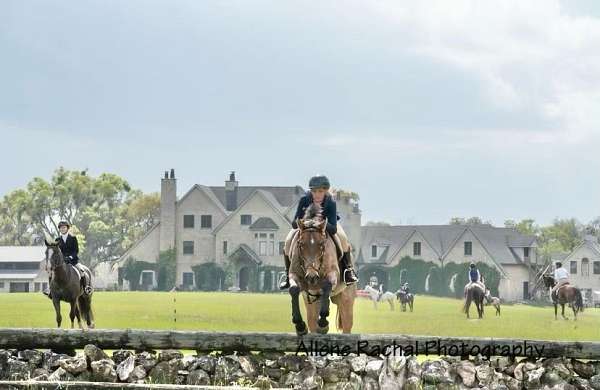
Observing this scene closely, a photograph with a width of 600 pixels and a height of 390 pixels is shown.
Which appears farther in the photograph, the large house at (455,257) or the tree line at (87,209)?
the tree line at (87,209)

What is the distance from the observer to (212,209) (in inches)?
3994

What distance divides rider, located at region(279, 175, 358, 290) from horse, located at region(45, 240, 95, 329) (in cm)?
667

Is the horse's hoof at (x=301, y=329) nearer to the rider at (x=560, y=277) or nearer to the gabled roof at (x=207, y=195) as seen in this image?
the rider at (x=560, y=277)

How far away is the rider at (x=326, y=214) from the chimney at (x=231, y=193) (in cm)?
9005

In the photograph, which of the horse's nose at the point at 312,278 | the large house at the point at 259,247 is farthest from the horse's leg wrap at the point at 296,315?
the large house at the point at 259,247

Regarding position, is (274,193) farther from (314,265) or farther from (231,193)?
(314,265)

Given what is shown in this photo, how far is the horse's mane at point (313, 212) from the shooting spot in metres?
14.2

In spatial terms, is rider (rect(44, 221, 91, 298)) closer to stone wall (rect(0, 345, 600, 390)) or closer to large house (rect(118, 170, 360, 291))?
stone wall (rect(0, 345, 600, 390))

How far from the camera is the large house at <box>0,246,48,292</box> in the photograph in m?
117

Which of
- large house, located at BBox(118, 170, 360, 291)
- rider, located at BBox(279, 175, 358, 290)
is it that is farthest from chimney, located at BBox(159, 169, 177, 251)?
rider, located at BBox(279, 175, 358, 290)

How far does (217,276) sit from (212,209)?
644cm

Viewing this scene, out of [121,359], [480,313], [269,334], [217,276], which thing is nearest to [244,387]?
[269,334]

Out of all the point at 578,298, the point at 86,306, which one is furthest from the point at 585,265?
the point at 86,306

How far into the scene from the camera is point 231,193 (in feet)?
346
